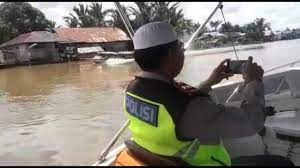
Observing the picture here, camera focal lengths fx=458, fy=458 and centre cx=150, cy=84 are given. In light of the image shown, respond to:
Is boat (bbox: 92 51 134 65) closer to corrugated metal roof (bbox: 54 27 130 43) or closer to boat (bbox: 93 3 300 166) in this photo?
corrugated metal roof (bbox: 54 27 130 43)

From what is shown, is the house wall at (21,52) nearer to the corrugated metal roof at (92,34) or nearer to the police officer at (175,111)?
the corrugated metal roof at (92,34)

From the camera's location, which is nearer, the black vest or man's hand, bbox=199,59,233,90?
the black vest

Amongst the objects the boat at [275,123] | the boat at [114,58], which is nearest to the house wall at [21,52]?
the boat at [114,58]

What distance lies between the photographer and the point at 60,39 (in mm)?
42500

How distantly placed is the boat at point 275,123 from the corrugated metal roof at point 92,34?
133 feet

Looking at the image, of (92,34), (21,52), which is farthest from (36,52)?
(92,34)

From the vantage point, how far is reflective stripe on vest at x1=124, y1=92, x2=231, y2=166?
1.65 metres

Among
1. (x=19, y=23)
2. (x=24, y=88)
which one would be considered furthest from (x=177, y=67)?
(x=19, y=23)

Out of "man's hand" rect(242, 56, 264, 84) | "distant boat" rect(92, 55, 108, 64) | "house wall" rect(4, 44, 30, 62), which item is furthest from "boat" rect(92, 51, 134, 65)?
"man's hand" rect(242, 56, 264, 84)

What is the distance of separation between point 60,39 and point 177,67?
41771 millimetres

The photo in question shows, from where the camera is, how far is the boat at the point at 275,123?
3069mm

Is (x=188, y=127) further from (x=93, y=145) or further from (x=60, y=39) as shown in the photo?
(x=60, y=39)

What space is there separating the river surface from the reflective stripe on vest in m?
1.05

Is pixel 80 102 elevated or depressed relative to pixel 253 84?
depressed
